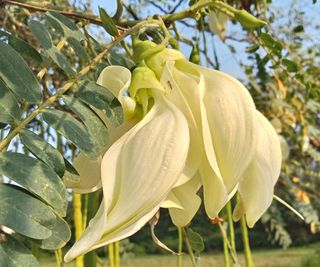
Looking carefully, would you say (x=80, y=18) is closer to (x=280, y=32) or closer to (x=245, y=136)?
(x=245, y=136)

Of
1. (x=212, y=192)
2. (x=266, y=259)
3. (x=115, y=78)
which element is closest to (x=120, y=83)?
(x=115, y=78)

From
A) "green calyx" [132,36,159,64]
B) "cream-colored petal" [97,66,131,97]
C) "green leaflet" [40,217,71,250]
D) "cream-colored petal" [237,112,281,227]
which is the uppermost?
"green calyx" [132,36,159,64]

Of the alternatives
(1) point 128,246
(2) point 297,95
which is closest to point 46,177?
(2) point 297,95

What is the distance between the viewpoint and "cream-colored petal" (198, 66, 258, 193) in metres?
0.42

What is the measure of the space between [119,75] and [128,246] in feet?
5.03

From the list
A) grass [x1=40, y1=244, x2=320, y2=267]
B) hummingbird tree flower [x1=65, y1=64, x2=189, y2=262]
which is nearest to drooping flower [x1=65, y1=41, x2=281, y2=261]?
hummingbird tree flower [x1=65, y1=64, x2=189, y2=262]

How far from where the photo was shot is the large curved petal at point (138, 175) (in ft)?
1.22

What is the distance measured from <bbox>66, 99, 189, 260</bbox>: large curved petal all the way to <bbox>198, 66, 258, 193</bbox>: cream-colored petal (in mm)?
23

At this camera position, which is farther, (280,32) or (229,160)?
(280,32)

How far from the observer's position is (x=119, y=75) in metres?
0.48

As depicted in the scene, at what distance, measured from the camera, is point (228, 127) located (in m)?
0.43

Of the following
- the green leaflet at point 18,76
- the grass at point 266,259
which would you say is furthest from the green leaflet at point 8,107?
the grass at point 266,259

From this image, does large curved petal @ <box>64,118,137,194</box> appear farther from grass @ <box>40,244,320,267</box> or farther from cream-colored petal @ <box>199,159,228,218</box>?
grass @ <box>40,244,320,267</box>

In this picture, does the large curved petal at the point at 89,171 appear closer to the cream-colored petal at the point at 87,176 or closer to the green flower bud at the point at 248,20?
the cream-colored petal at the point at 87,176
